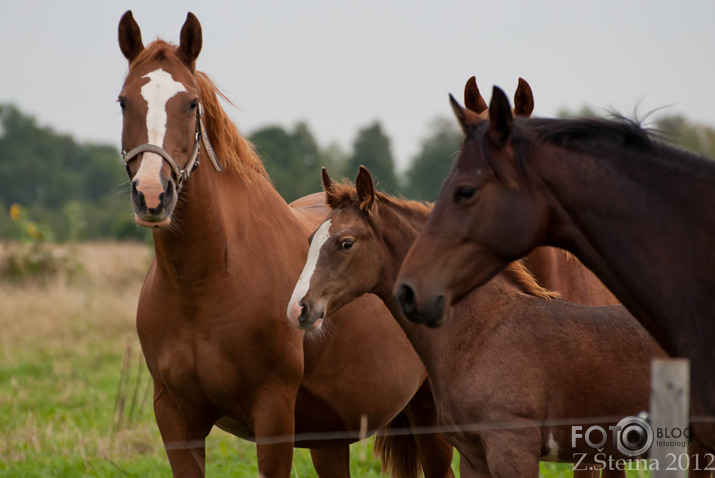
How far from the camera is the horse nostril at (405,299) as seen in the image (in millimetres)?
3026

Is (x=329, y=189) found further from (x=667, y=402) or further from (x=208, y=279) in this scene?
(x=667, y=402)

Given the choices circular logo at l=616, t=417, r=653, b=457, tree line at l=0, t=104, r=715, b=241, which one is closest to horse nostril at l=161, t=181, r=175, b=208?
circular logo at l=616, t=417, r=653, b=457

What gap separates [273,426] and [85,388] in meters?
7.47

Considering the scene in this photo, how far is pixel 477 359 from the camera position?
4113 mm

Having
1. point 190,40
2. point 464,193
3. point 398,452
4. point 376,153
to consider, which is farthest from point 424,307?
point 376,153

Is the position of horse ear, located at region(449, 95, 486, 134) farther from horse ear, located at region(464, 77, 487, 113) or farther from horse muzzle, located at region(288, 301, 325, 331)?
horse ear, located at region(464, 77, 487, 113)

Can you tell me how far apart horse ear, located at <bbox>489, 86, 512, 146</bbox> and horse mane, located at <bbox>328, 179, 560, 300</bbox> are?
4.81 feet

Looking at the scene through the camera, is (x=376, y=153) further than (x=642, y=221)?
Yes

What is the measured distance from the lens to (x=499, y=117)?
118 inches

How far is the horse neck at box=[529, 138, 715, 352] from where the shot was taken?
2902mm

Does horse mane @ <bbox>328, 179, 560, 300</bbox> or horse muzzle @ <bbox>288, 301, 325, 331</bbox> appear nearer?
horse muzzle @ <bbox>288, 301, 325, 331</bbox>

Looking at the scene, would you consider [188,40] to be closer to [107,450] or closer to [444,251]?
[444,251]

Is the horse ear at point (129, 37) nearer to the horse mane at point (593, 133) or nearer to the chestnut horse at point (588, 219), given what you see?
the chestnut horse at point (588, 219)

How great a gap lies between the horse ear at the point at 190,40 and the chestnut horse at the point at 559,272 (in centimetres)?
173
